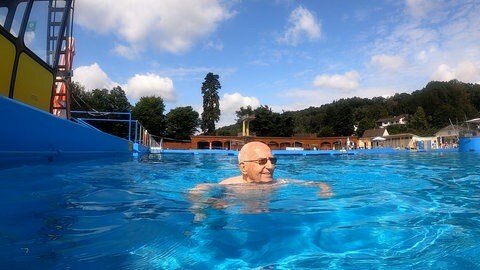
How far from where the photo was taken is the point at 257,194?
342cm

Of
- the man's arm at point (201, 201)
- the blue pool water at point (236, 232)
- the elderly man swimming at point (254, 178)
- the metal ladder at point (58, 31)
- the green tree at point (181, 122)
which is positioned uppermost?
the green tree at point (181, 122)

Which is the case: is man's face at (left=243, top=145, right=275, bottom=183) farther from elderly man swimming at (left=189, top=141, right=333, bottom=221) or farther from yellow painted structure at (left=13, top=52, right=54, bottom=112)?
yellow painted structure at (left=13, top=52, right=54, bottom=112)

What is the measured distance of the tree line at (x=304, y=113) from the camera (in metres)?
59.6

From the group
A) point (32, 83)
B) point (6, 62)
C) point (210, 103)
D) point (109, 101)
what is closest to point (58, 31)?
point (32, 83)

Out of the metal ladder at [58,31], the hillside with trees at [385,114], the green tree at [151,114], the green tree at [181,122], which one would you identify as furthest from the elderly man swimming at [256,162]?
the hillside with trees at [385,114]

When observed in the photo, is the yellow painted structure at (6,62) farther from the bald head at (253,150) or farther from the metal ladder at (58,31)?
the bald head at (253,150)

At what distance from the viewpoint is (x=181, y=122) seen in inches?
2464

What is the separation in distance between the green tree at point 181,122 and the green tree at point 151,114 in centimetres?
131

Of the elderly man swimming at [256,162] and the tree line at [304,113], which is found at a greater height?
the tree line at [304,113]

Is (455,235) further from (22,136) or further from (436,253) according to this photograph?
(22,136)

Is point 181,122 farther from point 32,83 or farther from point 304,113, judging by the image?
point 304,113

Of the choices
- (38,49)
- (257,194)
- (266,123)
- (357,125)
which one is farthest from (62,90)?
(357,125)

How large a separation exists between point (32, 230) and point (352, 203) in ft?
7.77

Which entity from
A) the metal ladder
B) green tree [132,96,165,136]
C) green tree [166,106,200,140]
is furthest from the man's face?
green tree [166,106,200,140]
